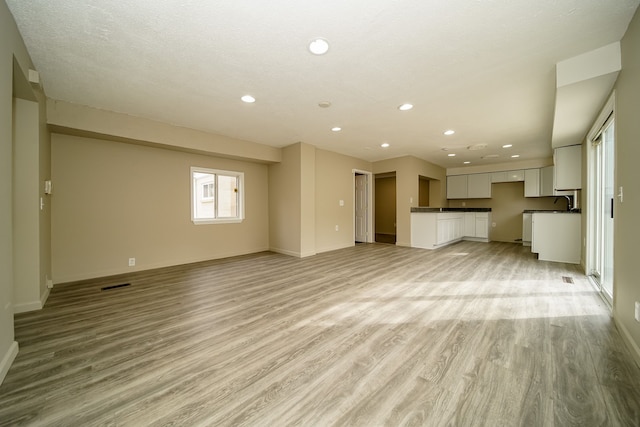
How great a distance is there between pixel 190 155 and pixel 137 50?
8.99 ft

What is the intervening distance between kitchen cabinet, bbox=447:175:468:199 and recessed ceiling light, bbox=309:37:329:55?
759 cm

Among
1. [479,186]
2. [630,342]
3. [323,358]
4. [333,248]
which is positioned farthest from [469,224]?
[323,358]

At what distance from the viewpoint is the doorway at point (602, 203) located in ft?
9.34

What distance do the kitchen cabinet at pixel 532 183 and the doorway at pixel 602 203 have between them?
11.7 feet

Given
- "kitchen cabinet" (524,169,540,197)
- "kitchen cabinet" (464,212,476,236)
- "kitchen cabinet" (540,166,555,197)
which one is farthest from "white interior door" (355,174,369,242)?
"kitchen cabinet" (540,166,555,197)

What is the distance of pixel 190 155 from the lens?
479cm

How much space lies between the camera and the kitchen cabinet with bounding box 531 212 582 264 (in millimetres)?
4465

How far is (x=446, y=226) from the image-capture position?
6.72 meters

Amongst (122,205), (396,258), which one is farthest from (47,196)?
(396,258)

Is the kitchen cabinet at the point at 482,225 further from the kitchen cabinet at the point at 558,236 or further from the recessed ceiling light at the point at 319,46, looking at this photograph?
the recessed ceiling light at the point at 319,46

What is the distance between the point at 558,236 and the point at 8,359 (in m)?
7.25

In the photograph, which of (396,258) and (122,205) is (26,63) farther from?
(396,258)

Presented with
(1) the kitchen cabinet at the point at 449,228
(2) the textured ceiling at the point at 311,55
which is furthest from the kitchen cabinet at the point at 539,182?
(2) the textured ceiling at the point at 311,55

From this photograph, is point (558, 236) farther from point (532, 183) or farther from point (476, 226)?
point (476, 226)
